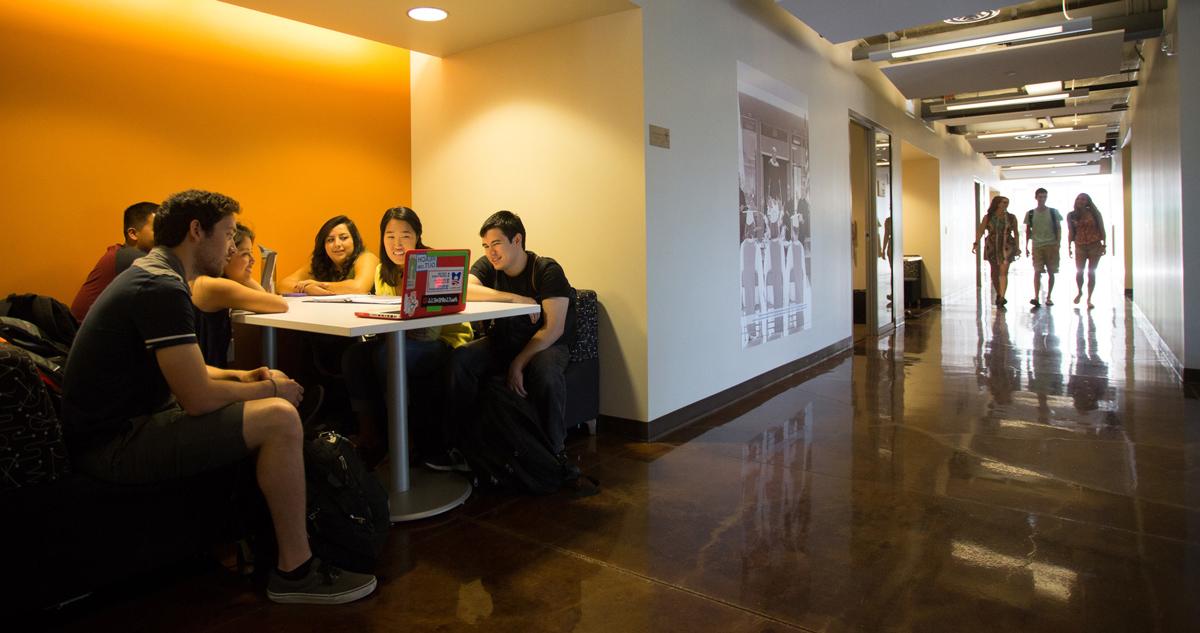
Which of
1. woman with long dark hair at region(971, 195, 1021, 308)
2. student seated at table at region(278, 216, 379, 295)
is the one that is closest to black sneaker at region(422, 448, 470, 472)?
student seated at table at region(278, 216, 379, 295)

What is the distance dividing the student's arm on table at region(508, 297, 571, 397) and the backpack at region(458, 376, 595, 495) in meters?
0.17

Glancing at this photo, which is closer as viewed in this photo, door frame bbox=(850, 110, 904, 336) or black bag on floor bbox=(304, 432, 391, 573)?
black bag on floor bbox=(304, 432, 391, 573)

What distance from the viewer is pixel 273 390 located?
91.5 inches

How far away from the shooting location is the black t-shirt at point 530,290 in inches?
137

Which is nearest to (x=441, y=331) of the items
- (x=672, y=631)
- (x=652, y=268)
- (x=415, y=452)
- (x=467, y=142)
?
(x=415, y=452)

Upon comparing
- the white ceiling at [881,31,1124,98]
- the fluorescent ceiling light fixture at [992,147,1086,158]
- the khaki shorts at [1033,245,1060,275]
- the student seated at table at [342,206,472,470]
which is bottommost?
the student seated at table at [342,206,472,470]

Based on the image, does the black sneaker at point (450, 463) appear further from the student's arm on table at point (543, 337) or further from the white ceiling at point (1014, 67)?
the white ceiling at point (1014, 67)

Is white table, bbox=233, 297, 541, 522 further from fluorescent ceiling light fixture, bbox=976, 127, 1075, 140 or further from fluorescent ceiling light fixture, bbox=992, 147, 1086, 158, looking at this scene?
fluorescent ceiling light fixture, bbox=992, 147, 1086, 158

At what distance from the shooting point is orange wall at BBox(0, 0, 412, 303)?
133 inches

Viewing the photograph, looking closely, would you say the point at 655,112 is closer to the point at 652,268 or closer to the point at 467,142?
the point at 652,268

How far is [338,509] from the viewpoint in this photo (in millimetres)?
2285

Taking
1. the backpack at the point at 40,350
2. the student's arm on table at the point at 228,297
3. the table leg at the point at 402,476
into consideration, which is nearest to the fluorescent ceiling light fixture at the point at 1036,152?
the table leg at the point at 402,476

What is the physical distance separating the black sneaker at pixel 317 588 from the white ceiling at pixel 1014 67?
Answer: 6856mm

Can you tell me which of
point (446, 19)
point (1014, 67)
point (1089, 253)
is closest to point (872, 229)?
point (1014, 67)
